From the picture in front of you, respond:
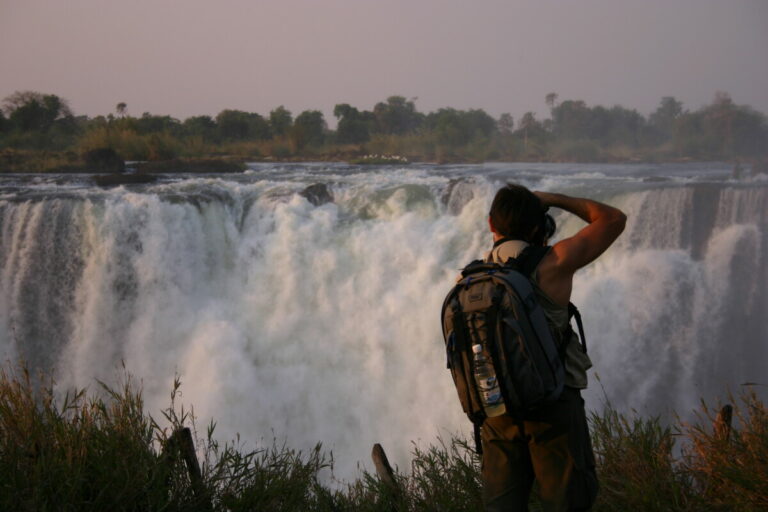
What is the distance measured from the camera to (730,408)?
109 inches

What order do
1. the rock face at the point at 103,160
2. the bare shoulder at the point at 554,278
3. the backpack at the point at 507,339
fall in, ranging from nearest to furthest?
1. the backpack at the point at 507,339
2. the bare shoulder at the point at 554,278
3. the rock face at the point at 103,160

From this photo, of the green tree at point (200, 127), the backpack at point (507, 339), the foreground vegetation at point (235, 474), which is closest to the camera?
the backpack at point (507, 339)

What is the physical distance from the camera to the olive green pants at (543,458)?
193 centimetres

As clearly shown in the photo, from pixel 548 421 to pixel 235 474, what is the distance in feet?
5.22

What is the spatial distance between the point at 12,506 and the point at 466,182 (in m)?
7.77

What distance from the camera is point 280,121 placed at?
44.2 feet

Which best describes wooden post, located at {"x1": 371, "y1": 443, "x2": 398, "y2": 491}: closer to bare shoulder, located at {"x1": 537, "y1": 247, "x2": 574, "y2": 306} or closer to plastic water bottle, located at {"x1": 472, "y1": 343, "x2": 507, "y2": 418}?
plastic water bottle, located at {"x1": 472, "y1": 343, "x2": 507, "y2": 418}

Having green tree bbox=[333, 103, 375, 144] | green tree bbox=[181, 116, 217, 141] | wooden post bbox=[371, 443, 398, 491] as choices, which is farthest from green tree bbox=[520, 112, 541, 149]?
wooden post bbox=[371, 443, 398, 491]

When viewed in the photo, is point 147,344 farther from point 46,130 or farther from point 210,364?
point 46,130

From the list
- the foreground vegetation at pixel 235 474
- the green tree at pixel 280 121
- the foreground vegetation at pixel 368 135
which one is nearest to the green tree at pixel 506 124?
the foreground vegetation at pixel 368 135

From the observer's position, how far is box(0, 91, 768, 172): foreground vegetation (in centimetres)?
1152

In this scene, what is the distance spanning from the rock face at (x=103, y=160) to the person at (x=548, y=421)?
34.6 ft

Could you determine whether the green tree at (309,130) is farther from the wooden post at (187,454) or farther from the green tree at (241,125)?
the wooden post at (187,454)

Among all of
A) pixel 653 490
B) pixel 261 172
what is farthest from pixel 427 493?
pixel 261 172
